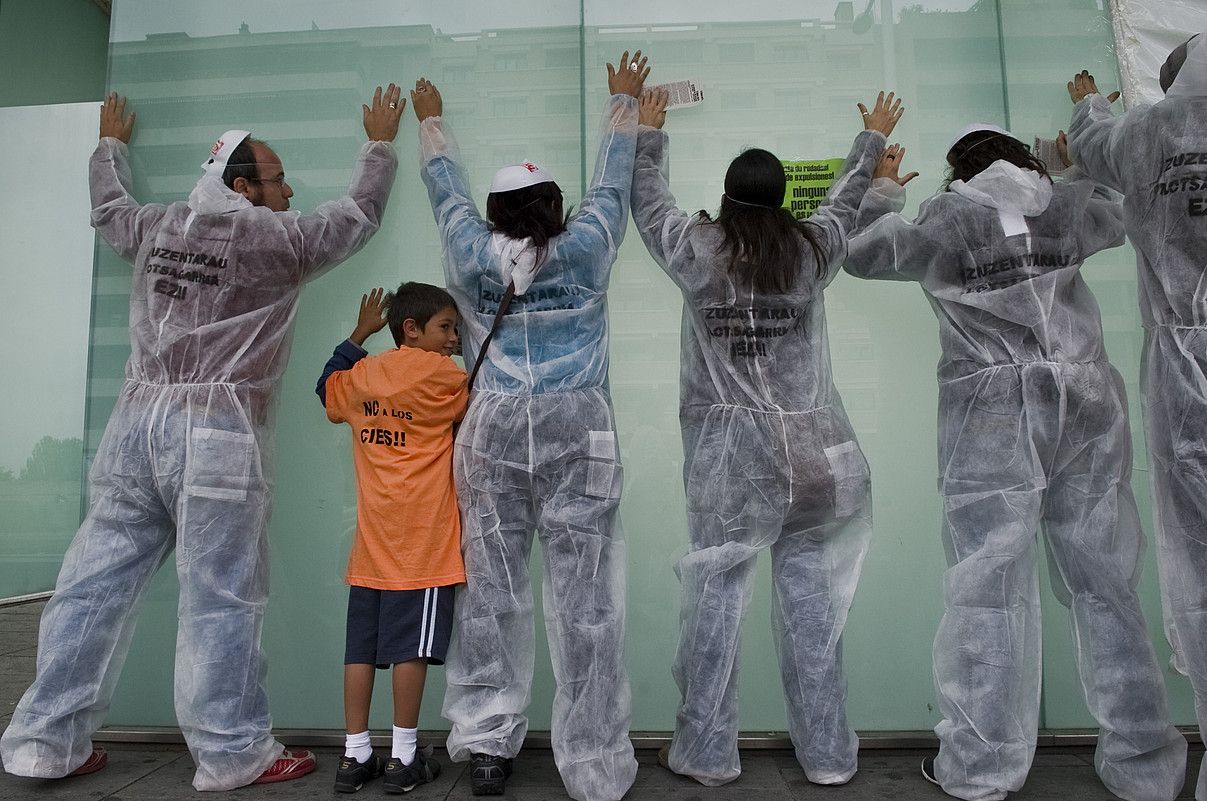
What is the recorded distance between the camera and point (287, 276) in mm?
2396

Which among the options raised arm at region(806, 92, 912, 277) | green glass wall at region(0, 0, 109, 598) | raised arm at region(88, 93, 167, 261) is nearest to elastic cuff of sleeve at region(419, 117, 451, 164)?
raised arm at region(88, 93, 167, 261)

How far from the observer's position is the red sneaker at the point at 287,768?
87.8 inches

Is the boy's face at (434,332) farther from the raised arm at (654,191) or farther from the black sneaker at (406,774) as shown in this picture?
the black sneaker at (406,774)

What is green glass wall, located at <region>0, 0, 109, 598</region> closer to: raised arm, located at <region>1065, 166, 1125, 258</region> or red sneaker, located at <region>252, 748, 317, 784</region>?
red sneaker, located at <region>252, 748, 317, 784</region>

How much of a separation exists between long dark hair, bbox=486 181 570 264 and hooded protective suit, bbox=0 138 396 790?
1.70ft

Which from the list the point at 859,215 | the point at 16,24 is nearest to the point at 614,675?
Result: the point at 859,215

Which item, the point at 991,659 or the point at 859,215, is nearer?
→ the point at 991,659

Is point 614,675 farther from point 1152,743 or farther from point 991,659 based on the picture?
point 1152,743

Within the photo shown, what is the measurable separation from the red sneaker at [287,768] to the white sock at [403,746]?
0.33 m

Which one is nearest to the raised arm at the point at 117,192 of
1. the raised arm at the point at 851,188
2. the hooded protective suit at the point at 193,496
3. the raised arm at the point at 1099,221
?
the hooded protective suit at the point at 193,496

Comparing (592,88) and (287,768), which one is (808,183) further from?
(287,768)

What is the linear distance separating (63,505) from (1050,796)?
459cm

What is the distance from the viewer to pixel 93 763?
233cm

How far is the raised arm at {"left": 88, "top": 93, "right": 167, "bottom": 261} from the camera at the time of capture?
2.46m
